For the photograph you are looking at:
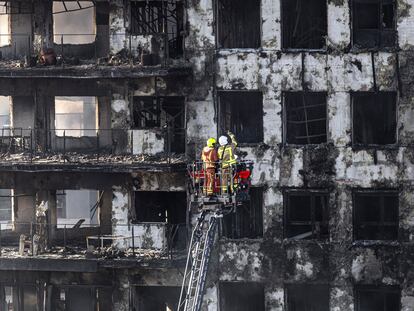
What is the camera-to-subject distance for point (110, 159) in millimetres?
37688

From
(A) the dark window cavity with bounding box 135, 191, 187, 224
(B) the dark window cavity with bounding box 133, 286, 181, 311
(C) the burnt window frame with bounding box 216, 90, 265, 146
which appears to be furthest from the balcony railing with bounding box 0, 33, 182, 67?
(B) the dark window cavity with bounding box 133, 286, 181, 311

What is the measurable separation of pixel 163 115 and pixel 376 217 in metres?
8.35

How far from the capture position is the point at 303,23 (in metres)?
37.7

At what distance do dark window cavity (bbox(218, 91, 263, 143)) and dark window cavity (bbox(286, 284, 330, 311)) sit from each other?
5.39 meters

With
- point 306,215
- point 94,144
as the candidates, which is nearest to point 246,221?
point 306,215

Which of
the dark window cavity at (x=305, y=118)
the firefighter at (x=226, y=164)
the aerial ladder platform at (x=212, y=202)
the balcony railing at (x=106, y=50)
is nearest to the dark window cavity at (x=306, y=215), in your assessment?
the dark window cavity at (x=305, y=118)

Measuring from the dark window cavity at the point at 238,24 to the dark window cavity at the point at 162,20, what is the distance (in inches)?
59.6

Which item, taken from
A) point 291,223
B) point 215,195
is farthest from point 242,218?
point 215,195

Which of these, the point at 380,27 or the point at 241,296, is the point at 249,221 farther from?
the point at 380,27

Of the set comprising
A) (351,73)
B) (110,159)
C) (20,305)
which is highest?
(351,73)

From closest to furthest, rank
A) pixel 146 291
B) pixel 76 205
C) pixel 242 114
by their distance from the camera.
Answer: pixel 242 114 < pixel 146 291 < pixel 76 205

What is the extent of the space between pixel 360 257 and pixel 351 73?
20.8ft

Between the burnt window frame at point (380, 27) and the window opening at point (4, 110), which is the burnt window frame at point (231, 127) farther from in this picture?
the window opening at point (4, 110)

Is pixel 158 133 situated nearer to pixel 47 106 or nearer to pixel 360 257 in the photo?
pixel 47 106
